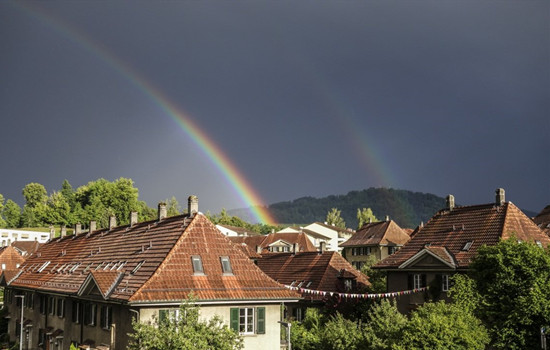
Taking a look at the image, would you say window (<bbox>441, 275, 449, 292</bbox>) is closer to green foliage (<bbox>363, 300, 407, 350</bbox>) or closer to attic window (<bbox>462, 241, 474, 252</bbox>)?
attic window (<bbox>462, 241, 474, 252</bbox>)

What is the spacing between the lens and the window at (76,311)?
41.2 meters

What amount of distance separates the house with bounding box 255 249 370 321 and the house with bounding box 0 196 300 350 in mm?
17473

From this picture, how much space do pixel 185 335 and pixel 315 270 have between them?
3536 cm

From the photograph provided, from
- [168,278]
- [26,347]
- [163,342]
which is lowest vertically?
[26,347]

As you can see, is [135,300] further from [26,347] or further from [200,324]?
[26,347]

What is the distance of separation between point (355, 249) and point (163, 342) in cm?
8685

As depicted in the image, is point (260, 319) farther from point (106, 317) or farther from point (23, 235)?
point (23, 235)

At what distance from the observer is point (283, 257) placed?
69.9m

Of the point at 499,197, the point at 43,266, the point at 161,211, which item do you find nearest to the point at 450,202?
the point at 499,197

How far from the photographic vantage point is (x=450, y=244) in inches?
1841

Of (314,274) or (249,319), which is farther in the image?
(314,274)

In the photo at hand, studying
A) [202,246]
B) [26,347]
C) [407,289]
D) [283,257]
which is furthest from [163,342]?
[283,257]

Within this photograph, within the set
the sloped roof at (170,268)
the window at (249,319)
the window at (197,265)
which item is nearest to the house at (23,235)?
the sloped roof at (170,268)

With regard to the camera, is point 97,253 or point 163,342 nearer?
point 163,342
